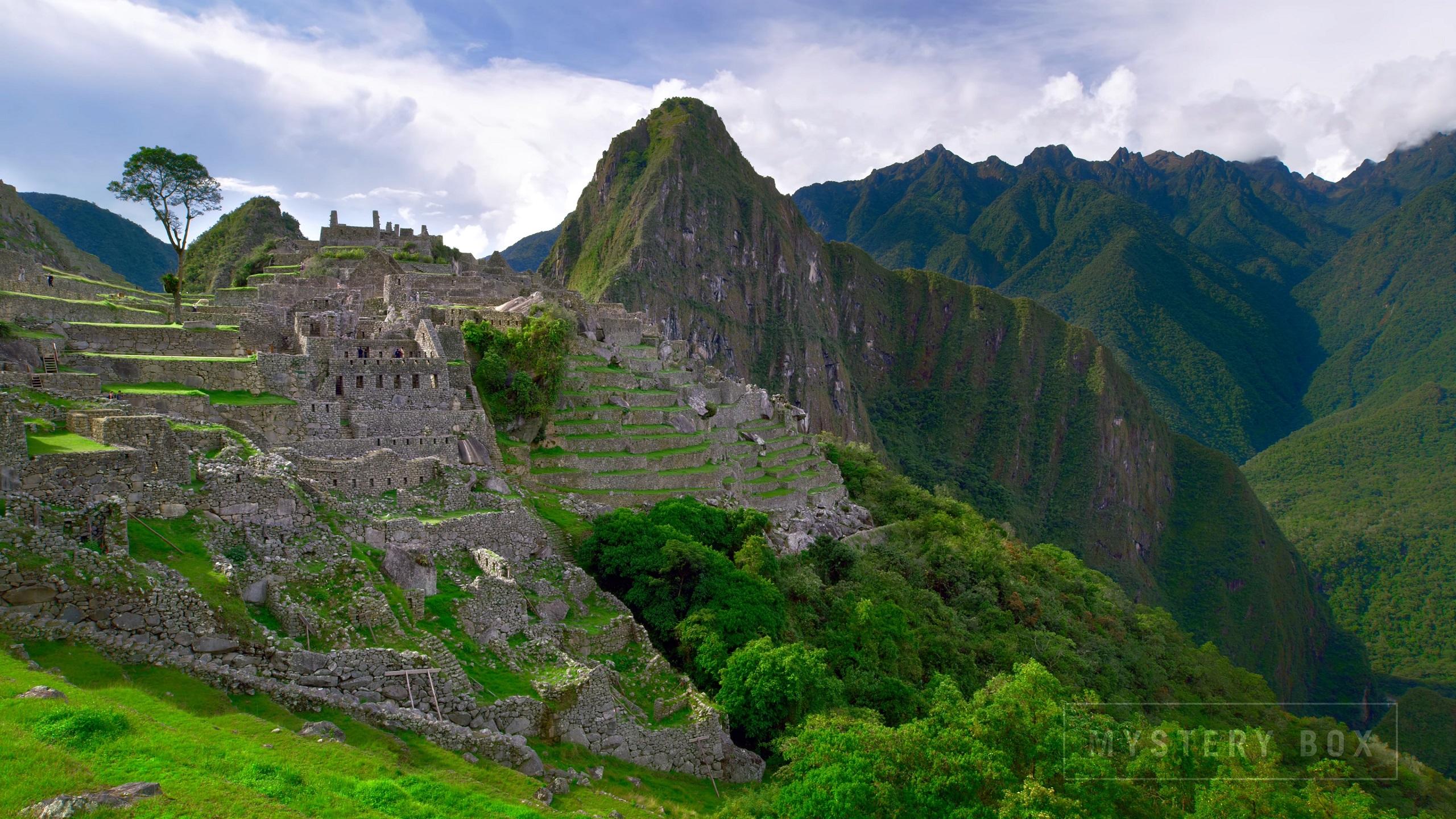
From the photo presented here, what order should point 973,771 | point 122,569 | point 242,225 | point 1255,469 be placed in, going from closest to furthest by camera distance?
1. point 122,569
2. point 973,771
3. point 242,225
4. point 1255,469

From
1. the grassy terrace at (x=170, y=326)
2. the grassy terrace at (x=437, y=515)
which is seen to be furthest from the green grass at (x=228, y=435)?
the grassy terrace at (x=170, y=326)

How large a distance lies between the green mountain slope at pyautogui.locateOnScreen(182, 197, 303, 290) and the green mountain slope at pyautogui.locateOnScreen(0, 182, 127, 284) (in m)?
5.35

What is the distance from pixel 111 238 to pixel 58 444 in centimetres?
8436

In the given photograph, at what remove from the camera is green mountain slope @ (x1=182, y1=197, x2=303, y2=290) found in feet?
175

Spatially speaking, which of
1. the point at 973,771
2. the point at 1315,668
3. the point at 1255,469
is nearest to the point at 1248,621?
the point at 1315,668

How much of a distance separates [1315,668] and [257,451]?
16119 centimetres

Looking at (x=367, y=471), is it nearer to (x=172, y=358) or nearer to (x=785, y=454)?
(x=172, y=358)

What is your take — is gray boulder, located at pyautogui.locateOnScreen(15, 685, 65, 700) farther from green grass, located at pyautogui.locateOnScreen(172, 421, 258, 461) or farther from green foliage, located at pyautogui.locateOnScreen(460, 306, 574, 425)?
green foliage, located at pyautogui.locateOnScreen(460, 306, 574, 425)

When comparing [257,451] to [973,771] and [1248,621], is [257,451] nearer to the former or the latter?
[973,771]

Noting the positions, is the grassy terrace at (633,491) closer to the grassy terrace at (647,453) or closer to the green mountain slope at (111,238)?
the grassy terrace at (647,453)

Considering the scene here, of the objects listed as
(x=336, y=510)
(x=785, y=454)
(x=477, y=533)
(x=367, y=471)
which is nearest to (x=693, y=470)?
(x=785, y=454)

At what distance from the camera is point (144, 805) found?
23.8 ft

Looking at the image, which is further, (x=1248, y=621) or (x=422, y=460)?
(x=1248, y=621)

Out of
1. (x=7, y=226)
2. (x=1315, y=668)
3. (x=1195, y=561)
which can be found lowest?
(x=1315, y=668)
